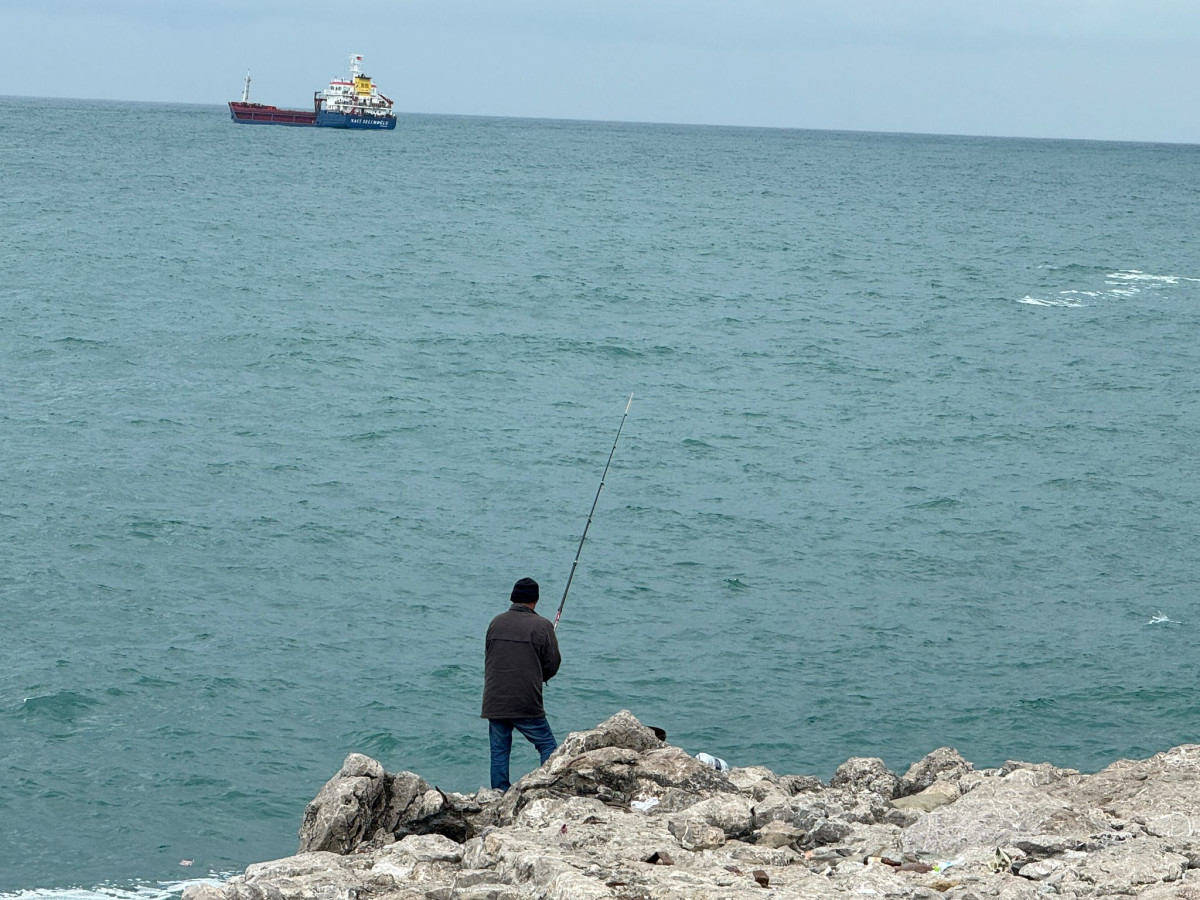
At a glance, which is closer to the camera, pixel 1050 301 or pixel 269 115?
pixel 1050 301

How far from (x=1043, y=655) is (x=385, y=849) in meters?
10.8

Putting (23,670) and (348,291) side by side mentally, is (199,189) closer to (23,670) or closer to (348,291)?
(348,291)

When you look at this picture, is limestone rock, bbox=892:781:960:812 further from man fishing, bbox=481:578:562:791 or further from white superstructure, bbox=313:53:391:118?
white superstructure, bbox=313:53:391:118

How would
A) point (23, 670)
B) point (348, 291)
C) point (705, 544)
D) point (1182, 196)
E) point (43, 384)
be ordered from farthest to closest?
point (1182, 196), point (348, 291), point (43, 384), point (705, 544), point (23, 670)

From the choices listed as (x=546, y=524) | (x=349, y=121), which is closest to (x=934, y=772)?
(x=546, y=524)

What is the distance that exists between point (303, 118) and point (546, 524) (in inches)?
5941

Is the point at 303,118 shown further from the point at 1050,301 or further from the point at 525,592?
the point at 525,592

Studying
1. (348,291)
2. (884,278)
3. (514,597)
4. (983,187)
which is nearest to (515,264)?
(348,291)

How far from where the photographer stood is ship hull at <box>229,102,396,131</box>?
158 metres

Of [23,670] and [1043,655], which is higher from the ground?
[1043,655]

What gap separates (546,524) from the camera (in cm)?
2159

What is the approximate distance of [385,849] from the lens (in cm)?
855

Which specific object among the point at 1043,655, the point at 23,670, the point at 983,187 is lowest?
the point at 23,670

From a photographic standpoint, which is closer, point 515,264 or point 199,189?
point 515,264
